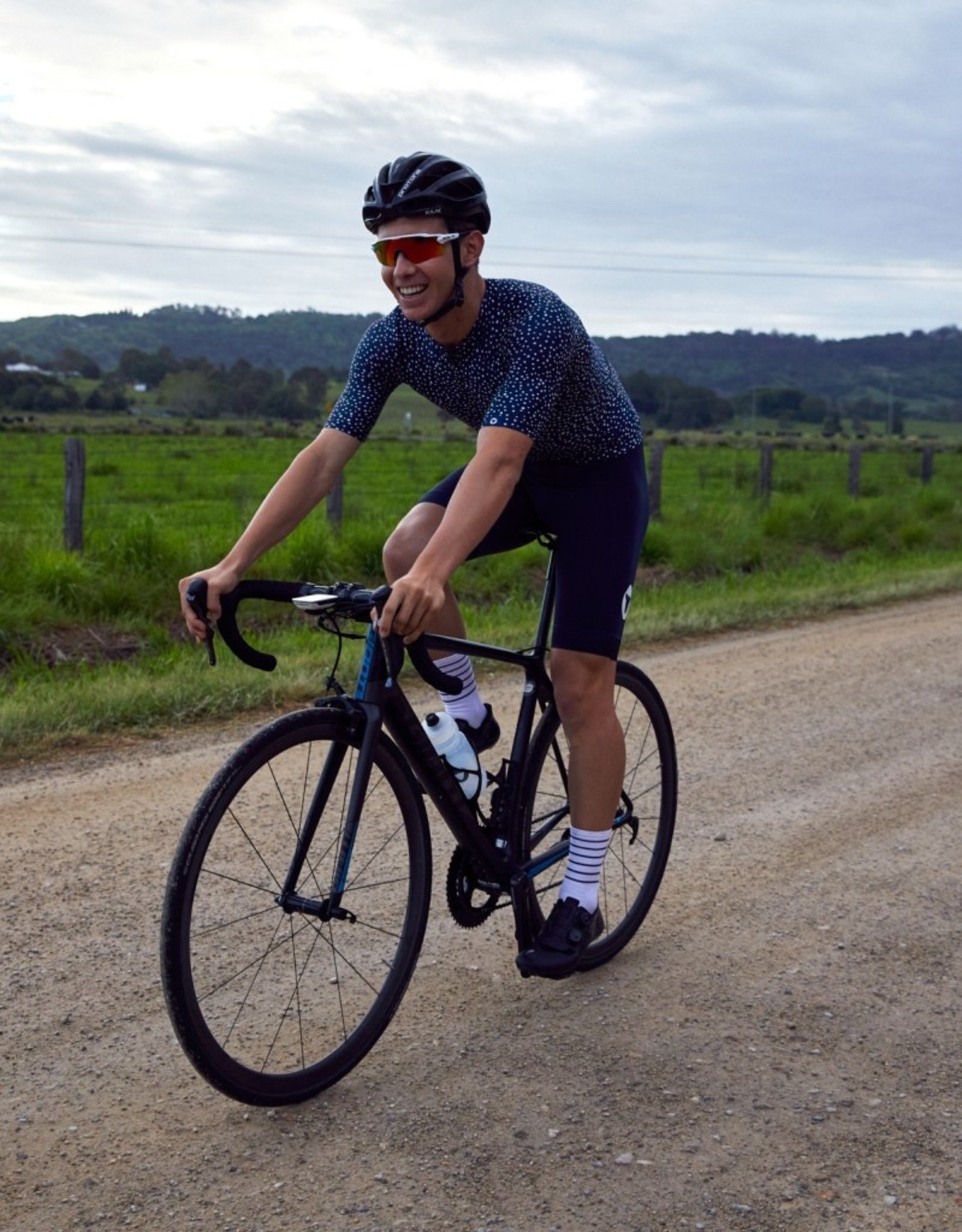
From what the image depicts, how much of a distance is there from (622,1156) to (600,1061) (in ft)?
1.49

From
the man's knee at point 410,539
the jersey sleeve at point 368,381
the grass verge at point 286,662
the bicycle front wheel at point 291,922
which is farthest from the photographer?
the grass verge at point 286,662

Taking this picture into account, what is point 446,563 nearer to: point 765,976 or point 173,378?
point 765,976

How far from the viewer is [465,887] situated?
3623 mm

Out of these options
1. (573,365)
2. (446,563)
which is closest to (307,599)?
(446,563)

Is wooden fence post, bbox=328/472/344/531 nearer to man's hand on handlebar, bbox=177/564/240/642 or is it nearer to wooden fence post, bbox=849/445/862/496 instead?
wooden fence post, bbox=849/445/862/496

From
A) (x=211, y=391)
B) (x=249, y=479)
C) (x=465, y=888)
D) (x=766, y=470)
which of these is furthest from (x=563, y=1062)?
(x=211, y=391)

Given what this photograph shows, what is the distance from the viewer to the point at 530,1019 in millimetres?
3676

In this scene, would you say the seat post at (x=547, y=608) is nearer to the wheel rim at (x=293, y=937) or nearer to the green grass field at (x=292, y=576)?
the wheel rim at (x=293, y=937)

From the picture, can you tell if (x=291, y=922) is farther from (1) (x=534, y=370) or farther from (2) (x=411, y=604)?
(1) (x=534, y=370)

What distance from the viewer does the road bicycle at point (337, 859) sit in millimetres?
2982

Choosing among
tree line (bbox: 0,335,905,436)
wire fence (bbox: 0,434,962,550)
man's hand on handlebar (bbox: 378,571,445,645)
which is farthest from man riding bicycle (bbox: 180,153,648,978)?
tree line (bbox: 0,335,905,436)

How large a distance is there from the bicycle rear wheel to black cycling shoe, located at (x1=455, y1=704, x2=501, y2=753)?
0.14m

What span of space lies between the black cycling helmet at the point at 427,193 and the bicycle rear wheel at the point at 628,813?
142 cm

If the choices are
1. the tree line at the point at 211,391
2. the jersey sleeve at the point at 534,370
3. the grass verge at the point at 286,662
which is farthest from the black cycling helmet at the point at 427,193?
the tree line at the point at 211,391
